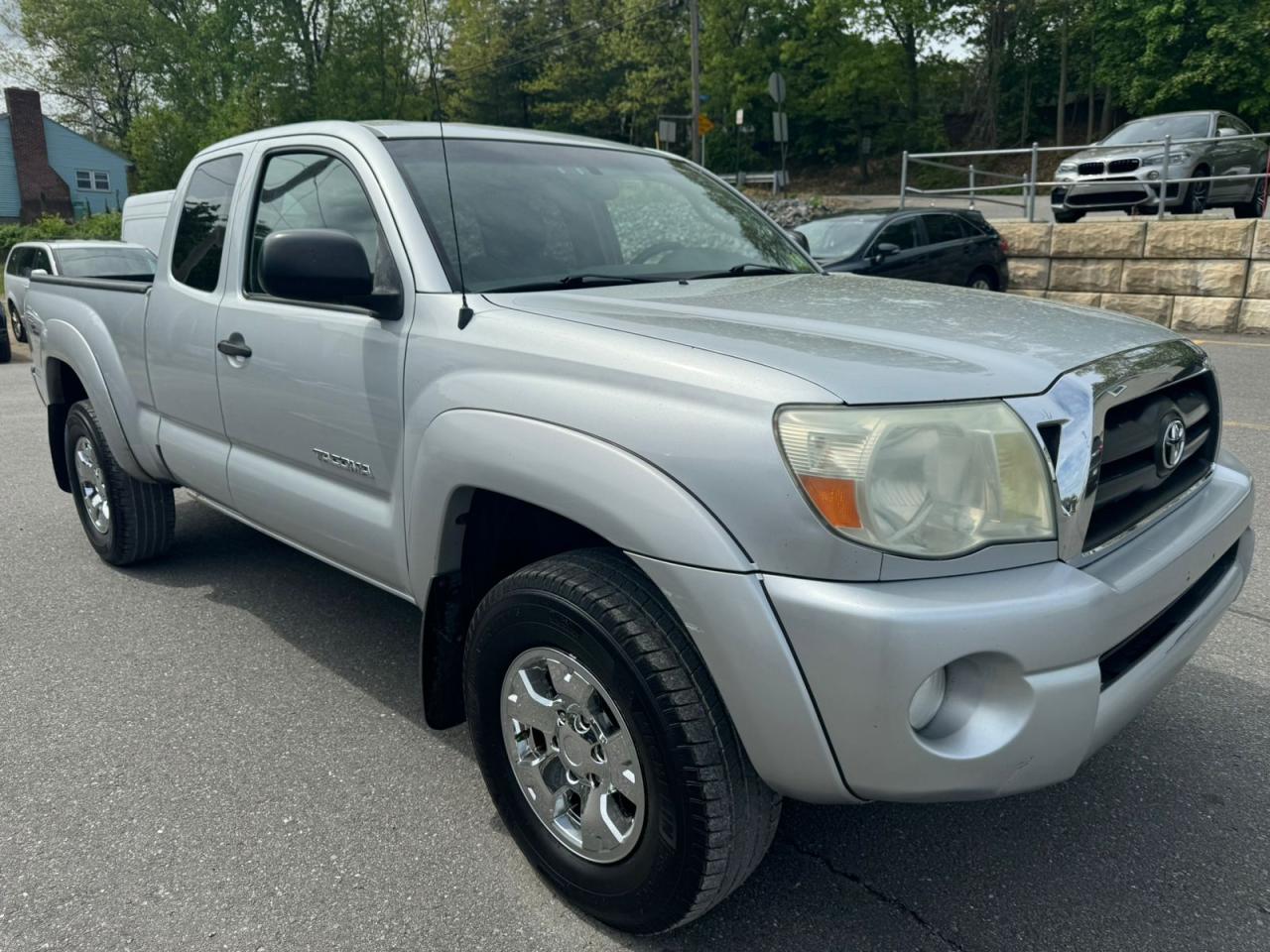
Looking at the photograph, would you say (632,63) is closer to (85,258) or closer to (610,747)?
(85,258)

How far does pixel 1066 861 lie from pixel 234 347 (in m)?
2.87

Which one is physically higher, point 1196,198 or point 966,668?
point 1196,198

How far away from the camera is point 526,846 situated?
2.45 metres

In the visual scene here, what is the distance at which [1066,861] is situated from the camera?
2523mm

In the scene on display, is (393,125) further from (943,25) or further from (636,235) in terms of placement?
(943,25)

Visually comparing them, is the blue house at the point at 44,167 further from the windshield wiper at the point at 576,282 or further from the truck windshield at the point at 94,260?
the windshield wiper at the point at 576,282

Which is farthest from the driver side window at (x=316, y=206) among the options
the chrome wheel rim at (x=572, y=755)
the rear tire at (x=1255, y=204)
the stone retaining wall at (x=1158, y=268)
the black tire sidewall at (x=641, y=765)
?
the rear tire at (x=1255, y=204)

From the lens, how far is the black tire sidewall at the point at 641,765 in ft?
6.66

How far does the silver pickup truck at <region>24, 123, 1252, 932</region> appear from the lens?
186 cm

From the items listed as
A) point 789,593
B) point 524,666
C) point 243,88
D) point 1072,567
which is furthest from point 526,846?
point 243,88

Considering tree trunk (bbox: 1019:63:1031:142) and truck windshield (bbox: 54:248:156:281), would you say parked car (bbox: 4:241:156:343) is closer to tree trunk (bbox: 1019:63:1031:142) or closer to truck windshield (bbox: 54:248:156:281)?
truck windshield (bbox: 54:248:156:281)

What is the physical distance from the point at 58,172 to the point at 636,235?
60265mm

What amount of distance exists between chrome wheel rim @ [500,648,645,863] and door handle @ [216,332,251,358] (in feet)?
5.28

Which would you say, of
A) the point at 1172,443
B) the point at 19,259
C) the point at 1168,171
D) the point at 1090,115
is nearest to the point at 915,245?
the point at 1168,171
